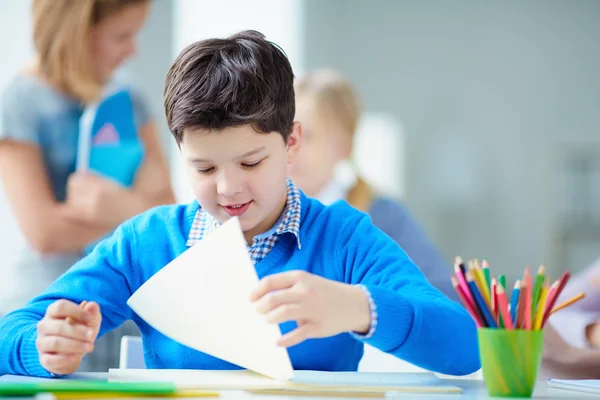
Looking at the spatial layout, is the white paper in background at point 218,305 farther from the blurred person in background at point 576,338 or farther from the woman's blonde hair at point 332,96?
the woman's blonde hair at point 332,96

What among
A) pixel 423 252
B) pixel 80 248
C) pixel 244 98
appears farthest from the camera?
pixel 423 252

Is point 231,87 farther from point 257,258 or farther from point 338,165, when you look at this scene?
point 338,165

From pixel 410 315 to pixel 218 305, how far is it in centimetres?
23

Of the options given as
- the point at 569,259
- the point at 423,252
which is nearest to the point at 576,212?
the point at 569,259

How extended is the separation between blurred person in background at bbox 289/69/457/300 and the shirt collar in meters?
0.99

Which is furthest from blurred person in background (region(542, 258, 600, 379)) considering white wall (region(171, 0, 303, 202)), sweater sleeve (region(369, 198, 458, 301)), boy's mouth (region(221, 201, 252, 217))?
white wall (region(171, 0, 303, 202))

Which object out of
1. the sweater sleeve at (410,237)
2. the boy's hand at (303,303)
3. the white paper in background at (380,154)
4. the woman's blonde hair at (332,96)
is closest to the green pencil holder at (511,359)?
the boy's hand at (303,303)

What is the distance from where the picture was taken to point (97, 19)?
1.97 meters

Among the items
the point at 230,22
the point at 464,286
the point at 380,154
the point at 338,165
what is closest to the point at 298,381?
the point at 464,286

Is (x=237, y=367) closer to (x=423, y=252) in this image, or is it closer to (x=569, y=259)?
(x=423, y=252)

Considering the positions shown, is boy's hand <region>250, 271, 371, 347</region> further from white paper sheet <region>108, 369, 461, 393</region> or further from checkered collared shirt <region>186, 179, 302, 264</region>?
checkered collared shirt <region>186, 179, 302, 264</region>

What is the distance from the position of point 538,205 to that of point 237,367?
250 inches

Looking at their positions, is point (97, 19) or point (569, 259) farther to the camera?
point (569, 259)

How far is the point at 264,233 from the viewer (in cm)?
118
